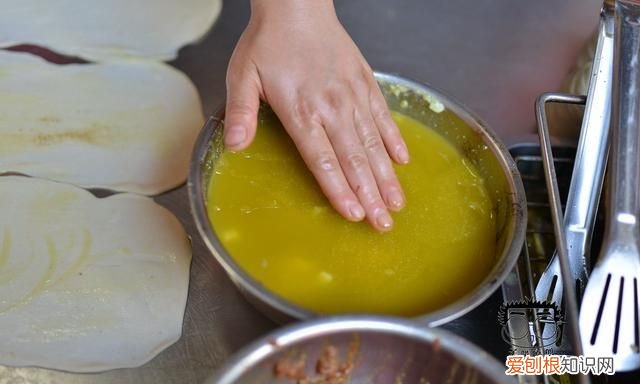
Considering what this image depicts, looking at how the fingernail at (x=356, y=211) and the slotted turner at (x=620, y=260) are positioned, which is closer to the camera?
the slotted turner at (x=620, y=260)

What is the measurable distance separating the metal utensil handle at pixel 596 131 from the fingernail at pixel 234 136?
1.86 feet

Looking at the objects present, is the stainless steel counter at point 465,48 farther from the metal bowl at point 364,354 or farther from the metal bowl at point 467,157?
the metal bowl at point 364,354

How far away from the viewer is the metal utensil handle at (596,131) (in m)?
1.11

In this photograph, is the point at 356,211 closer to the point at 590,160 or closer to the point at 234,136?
the point at 234,136

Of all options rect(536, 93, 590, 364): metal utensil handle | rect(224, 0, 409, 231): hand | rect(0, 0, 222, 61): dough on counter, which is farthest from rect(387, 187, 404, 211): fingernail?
rect(0, 0, 222, 61): dough on counter

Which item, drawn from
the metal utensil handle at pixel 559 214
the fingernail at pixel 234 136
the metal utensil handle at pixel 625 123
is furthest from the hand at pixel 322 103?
the metal utensil handle at pixel 625 123

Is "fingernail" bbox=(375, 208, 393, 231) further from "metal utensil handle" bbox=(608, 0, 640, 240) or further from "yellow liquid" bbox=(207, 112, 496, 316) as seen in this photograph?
"metal utensil handle" bbox=(608, 0, 640, 240)

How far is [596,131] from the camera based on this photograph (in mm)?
1109

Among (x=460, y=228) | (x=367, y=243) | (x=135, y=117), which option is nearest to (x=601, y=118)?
(x=460, y=228)

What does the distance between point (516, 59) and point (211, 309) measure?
107 centimetres

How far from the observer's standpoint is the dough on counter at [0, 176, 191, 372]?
Result: 3.49ft

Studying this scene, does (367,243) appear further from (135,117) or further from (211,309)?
(135,117)

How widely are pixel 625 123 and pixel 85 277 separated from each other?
36.1 inches

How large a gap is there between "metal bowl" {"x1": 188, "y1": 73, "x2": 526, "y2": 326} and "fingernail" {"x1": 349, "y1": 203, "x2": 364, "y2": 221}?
0.73 ft
